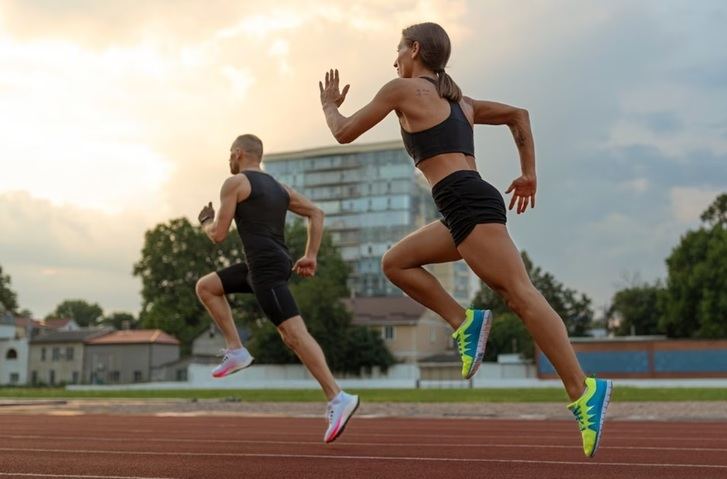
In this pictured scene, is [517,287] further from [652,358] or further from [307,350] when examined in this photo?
[652,358]

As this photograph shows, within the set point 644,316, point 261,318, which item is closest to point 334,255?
point 261,318

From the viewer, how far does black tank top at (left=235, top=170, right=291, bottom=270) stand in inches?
263

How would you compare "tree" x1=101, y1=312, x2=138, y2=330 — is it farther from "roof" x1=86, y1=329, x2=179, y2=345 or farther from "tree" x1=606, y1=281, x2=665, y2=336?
"tree" x1=606, y1=281, x2=665, y2=336

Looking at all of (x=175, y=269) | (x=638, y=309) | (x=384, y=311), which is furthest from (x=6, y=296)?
(x=638, y=309)

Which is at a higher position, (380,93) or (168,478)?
(380,93)

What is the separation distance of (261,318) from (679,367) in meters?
37.1

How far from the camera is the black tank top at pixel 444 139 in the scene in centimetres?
419

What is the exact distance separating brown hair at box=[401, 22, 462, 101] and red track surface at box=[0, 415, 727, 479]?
207 cm

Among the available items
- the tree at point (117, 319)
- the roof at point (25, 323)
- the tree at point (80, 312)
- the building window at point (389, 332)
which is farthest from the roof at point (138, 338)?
the tree at point (80, 312)

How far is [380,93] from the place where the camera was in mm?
4180

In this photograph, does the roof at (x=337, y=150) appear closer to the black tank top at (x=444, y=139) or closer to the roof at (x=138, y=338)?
the roof at (x=138, y=338)

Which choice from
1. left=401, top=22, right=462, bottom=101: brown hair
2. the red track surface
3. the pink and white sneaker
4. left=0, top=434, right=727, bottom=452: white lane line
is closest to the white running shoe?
the red track surface

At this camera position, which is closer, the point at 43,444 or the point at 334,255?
the point at 43,444

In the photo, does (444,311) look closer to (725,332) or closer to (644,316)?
(725,332)
